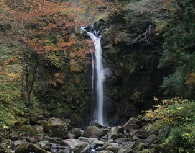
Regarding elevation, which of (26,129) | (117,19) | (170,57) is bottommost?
(26,129)

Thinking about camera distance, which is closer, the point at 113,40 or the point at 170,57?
the point at 170,57

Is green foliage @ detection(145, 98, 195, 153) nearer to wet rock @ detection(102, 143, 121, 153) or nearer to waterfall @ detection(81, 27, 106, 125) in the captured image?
wet rock @ detection(102, 143, 121, 153)

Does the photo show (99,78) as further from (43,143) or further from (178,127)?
(178,127)

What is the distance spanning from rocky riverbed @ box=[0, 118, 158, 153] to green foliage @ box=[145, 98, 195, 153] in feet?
2.90

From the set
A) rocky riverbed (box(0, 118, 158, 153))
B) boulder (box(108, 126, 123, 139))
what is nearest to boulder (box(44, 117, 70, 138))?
rocky riverbed (box(0, 118, 158, 153))

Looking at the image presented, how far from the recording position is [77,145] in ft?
40.1

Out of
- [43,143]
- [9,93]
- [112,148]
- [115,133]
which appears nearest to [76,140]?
[43,143]

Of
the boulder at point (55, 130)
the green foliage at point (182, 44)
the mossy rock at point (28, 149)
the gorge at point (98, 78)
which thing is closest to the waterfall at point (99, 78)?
the gorge at point (98, 78)

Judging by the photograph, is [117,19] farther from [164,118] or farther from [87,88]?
[164,118]

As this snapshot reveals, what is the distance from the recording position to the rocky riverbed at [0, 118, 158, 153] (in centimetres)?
1081

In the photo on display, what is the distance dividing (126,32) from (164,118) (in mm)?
12558

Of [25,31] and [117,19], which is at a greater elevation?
[117,19]

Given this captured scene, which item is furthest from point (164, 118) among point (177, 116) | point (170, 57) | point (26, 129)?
point (26, 129)

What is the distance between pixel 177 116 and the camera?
870 cm
